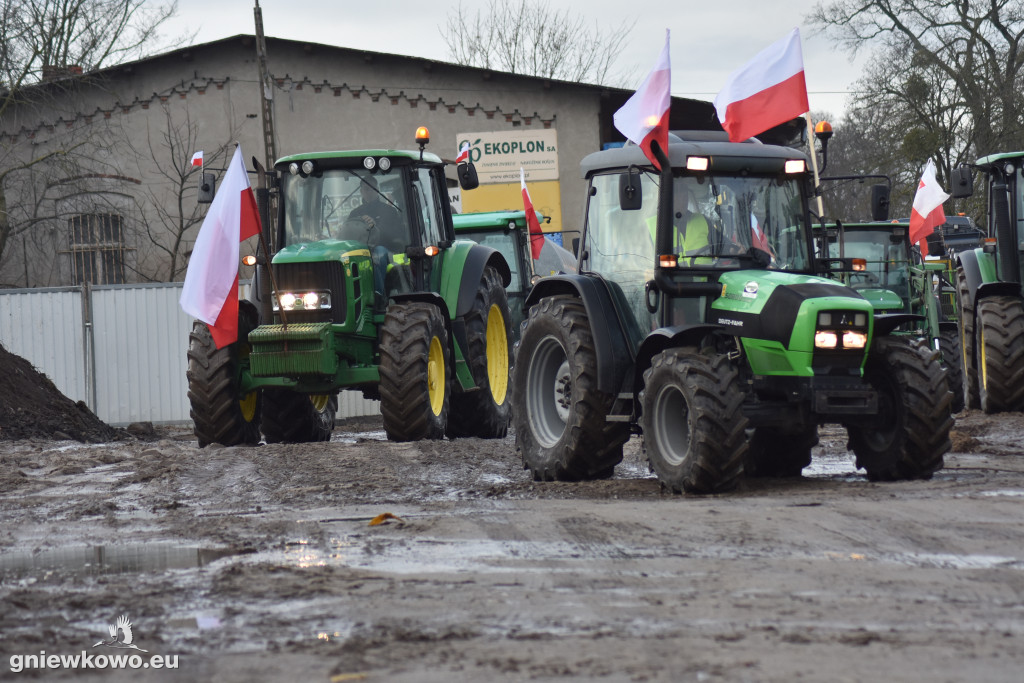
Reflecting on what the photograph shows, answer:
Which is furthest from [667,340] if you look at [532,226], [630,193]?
[532,226]

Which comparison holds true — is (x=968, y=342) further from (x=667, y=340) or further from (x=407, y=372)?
(x=667, y=340)

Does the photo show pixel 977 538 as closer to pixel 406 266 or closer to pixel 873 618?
pixel 873 618

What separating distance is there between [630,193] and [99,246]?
20.8 metres

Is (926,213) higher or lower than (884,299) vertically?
higher

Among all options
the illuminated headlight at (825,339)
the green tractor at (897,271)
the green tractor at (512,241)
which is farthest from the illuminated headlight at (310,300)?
the green tractor at (897,271)

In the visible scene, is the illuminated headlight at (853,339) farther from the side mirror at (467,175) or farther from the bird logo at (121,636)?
the side mirror at (467,175)

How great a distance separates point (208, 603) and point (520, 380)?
473cm

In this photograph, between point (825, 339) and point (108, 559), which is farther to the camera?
point (825, 339)

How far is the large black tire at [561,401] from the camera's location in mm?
8500

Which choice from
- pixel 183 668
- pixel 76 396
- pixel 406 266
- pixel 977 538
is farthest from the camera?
pixel 76 396

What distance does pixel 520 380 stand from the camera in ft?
30.6

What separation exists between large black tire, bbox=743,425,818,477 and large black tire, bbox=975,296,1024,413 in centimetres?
387

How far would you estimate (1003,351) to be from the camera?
472 inches

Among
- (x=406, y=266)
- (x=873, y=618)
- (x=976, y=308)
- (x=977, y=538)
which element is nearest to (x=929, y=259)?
(x=976, y=308)
